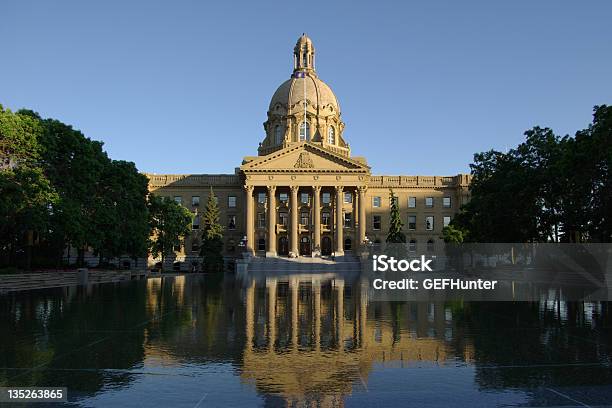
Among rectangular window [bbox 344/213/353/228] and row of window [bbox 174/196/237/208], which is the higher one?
row of window [bbox 174/196/237/208]

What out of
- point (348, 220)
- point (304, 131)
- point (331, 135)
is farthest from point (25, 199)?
point (331, 135)

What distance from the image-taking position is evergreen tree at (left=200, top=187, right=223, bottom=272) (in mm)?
83375

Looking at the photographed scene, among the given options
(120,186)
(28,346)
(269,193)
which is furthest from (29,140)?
(269,193)

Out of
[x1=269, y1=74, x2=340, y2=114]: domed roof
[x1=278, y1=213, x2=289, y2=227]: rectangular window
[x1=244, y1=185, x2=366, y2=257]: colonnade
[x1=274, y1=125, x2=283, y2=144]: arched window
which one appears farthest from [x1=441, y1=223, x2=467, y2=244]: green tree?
[x1=274, y1=125, x2=283, y2=144]: arched window

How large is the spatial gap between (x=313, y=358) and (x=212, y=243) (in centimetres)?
7675

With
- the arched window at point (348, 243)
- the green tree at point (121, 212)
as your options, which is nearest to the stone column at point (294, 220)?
the arched window at point (348, 243)

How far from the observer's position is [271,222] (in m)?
88.8

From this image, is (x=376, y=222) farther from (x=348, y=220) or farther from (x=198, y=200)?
(x=198, y=200)

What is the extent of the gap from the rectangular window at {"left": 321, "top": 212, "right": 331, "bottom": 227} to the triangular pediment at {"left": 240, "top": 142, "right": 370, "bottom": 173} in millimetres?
9955

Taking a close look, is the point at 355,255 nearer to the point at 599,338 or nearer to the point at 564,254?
the point at 564,254

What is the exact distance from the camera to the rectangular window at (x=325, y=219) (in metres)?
96.8

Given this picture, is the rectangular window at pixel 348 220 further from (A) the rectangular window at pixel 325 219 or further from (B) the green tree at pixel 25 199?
(B) the green tree at pixel 25 199

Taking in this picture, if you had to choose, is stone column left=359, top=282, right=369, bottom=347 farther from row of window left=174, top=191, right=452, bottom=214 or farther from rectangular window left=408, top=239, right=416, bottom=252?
row of window left=174, top=191, right=452, bottom=214

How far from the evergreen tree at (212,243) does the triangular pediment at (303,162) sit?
27.2 feet
